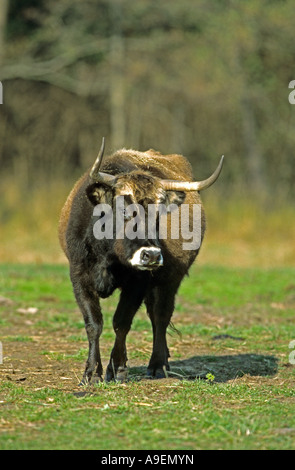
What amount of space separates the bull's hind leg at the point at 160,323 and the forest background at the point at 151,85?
1667 centimetres

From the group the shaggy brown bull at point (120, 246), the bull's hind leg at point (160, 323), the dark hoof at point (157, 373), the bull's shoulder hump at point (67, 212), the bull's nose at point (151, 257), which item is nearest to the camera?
the bull's nose at point (151, 257)

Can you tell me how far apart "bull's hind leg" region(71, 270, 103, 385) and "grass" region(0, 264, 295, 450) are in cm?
25

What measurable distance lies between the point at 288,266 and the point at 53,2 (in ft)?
43.3

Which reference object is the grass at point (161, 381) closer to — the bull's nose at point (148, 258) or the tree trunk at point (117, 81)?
the bull's nose at point (148, 258)

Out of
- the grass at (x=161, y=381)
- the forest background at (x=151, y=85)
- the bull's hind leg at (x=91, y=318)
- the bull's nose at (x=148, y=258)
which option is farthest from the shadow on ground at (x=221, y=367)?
the forest background at (x=151, y=85)

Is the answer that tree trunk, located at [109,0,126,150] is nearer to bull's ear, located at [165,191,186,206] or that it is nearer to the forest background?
the forest background

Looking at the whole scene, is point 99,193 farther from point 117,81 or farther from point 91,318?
point 117,81

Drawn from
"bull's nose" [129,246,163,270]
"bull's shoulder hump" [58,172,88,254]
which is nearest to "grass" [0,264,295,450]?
"bull's nose" [129,246,163,270]

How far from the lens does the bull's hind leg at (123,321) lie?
7.88 metres

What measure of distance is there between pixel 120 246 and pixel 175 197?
0.88 meters

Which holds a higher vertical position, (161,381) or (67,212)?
(67,212)

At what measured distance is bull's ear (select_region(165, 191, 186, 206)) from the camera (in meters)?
8.06

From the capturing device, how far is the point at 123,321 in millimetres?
7922

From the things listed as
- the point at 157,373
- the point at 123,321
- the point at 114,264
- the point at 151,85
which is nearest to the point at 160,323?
the point at 157,373
